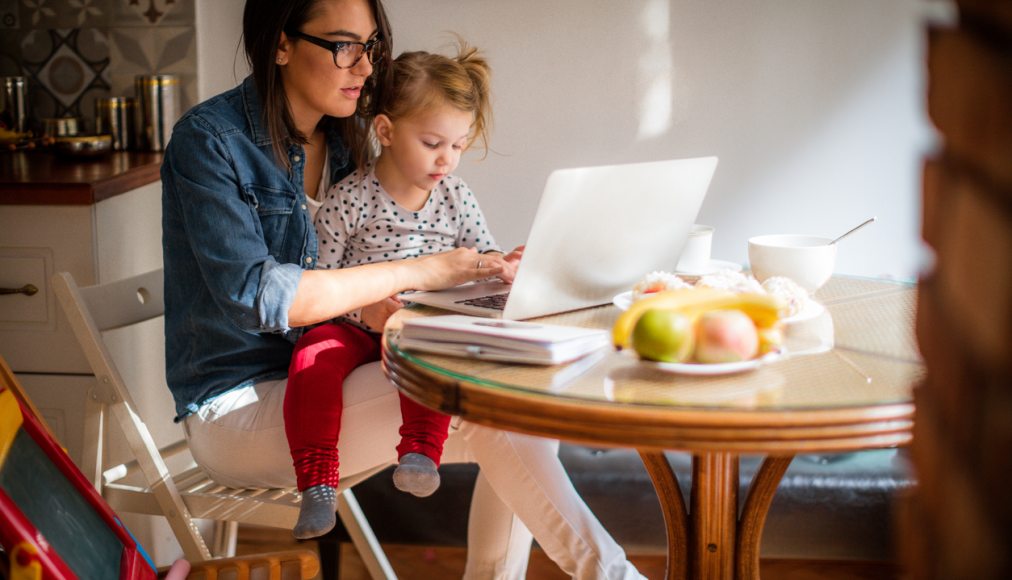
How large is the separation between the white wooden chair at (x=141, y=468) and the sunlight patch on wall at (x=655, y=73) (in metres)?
1.26

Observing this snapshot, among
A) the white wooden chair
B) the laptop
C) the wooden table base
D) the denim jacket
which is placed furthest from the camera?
the white wooden chair

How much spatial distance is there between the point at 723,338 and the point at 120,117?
2062 mm

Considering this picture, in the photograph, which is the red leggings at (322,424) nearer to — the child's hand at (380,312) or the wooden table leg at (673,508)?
the child's hand at (380,312)

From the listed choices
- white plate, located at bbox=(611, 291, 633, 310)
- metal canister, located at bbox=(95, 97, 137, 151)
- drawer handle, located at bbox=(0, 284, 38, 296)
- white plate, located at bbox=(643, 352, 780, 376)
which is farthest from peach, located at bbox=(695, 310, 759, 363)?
metal canister, located at bbox=(95, 97, 137, 151)

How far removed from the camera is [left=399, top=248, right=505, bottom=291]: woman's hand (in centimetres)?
172

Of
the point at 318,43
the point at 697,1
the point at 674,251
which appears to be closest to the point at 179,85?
the point at 318,43

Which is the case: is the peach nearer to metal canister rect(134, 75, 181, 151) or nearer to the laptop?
the laptop

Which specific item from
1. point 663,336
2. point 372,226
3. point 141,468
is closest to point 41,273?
point 141,468

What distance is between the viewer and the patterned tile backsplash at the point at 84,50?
2764mm

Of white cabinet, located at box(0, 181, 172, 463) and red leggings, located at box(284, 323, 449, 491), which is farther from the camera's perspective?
white cabinet, located at box(0, 181, 172, 463)

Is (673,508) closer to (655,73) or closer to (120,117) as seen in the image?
(655,73)

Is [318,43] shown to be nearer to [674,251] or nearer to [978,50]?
[674,251]

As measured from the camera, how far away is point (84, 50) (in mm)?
2857

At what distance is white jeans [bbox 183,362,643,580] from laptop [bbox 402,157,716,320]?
0.20 metres
